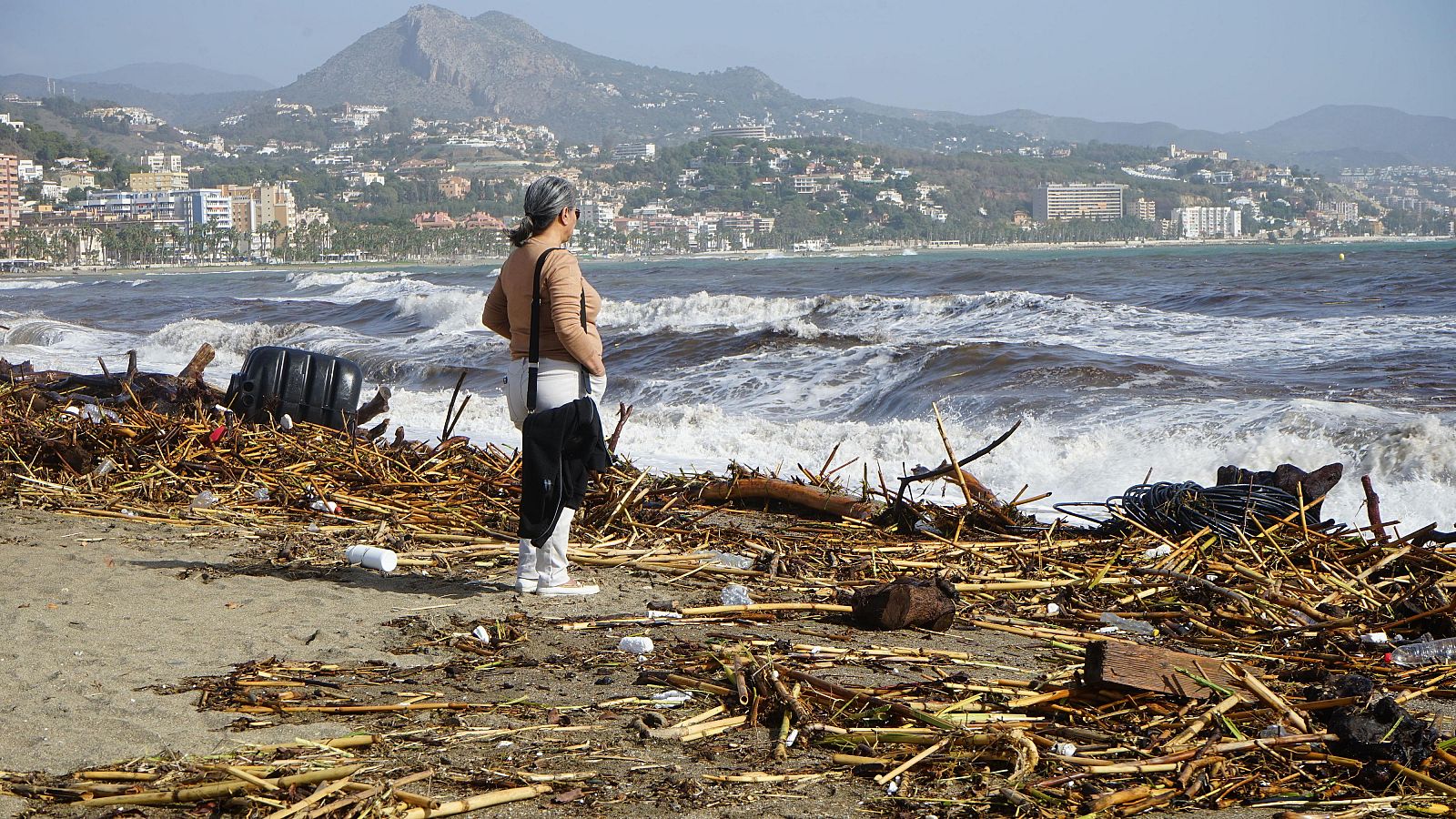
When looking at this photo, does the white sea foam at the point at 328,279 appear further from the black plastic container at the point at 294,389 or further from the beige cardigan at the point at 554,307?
the beige cardigan at the point at 554,307

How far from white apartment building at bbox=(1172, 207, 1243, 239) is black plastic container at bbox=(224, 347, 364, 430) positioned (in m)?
145

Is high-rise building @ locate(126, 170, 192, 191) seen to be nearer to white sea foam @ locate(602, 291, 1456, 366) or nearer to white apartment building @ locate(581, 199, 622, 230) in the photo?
white apartment building @ locate(581, 199, 622, 230)

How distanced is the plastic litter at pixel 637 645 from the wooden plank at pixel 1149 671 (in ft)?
4.24

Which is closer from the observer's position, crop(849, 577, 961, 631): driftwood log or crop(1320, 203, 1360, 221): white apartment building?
crop(849, 577, 961, 631): driftwood log

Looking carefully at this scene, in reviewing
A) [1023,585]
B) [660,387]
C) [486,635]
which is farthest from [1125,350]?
[486,635]

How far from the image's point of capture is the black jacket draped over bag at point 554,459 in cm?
446

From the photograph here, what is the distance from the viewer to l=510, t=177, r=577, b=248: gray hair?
4480 millimetres

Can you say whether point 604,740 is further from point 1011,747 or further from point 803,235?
point 803,235

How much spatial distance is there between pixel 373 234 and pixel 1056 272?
101 meters

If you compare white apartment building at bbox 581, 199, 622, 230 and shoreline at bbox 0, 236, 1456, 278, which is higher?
white apartment building at bbox 581, 199, 622, 230

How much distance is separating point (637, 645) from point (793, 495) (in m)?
2.81

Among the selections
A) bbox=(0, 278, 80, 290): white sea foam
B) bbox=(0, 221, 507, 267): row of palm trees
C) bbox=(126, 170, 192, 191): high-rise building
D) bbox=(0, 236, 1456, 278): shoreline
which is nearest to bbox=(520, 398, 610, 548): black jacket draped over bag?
bbox=(0, 278, 80, 290): white sea foam

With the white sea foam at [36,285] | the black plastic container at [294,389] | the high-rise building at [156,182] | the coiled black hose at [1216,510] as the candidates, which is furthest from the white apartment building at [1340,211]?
the black plastic container at [294,389]

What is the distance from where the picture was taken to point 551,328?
4406 mm
